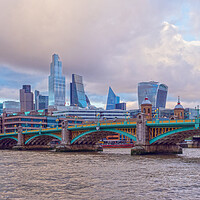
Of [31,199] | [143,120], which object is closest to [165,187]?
[31,199]

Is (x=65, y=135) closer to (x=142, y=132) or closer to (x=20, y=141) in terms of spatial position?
(x=20, y=141)

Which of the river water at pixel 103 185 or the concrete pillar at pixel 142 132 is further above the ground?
the concrete pillar at pixel 142 132

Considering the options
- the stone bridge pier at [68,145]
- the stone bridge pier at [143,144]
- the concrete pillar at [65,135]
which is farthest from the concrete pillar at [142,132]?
the concrete pillar at [65,135]

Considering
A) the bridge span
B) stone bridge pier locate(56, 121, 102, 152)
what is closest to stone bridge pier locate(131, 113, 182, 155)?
the bridge span

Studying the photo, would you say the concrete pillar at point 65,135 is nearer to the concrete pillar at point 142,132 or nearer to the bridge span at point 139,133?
the bridge span at point 139,133

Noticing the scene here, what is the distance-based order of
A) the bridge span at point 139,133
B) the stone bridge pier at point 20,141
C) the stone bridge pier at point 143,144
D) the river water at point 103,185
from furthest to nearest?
the stone bridge pier at point 20,141 < the stone bridge pier at point 143,144 < the bridge span at point 139,133 < the river water at point 103,185

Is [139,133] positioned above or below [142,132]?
below

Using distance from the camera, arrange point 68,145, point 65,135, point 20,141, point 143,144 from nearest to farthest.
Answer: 1. point 143,144
2. point 68,145
3. point 65,135
4. point 20,141

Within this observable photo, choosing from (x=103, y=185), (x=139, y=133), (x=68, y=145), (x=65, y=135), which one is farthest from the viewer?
(x=65, y=135)

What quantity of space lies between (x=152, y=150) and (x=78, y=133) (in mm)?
30023

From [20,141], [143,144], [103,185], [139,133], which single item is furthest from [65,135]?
[103,185]

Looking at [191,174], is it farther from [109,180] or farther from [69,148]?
[69,148]

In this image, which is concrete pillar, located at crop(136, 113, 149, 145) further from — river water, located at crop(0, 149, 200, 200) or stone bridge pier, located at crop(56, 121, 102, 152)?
river water, located at crop(0, 149, 200, 200)

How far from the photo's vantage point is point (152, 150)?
85.6 m
